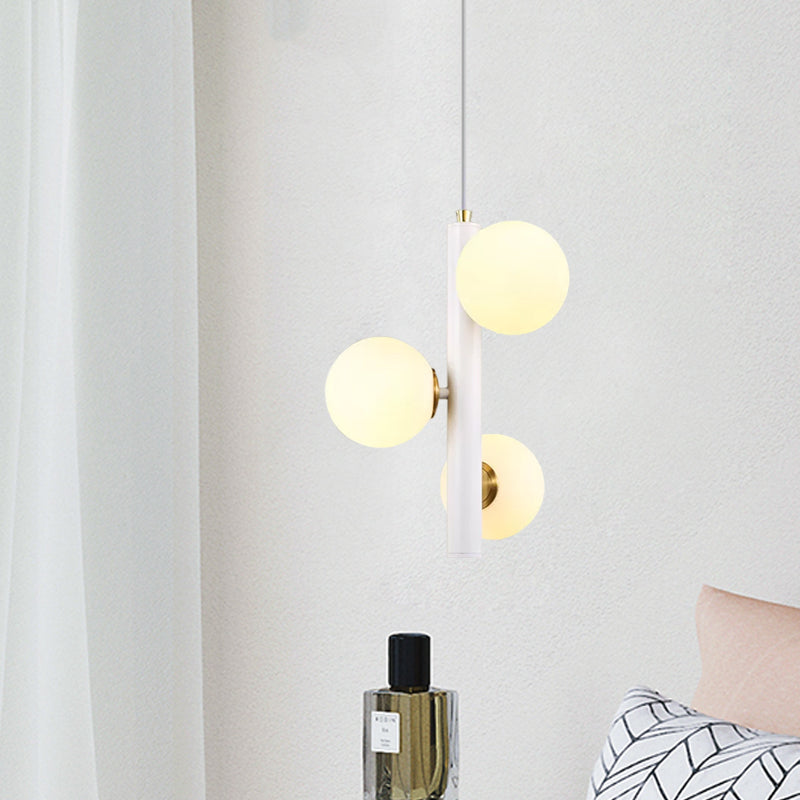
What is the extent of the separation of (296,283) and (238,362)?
18 cm

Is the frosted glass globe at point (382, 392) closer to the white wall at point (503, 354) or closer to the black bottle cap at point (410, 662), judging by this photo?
the black bottle cap at point (410, 662)

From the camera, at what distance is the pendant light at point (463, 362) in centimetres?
106

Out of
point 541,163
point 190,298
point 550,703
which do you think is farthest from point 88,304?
point 550,703

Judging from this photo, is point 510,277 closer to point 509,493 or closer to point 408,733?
point 509,493

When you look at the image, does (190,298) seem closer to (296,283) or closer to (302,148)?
(296,283)

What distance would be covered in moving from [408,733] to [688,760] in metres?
0.28

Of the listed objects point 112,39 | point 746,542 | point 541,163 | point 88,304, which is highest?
point 112,39

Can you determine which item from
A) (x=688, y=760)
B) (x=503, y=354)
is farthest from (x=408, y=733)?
(x=503, y=354)

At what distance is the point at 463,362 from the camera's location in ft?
3.72

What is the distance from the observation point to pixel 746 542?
145cm

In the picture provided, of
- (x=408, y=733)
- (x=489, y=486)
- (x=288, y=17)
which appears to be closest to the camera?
(x=408, y=733)

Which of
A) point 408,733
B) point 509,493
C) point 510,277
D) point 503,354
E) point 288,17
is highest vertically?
point 288,17

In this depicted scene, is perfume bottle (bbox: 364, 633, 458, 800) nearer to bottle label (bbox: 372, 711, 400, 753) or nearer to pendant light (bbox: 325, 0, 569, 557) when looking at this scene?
bottle label (bbox: 372, 711, 400, 753)

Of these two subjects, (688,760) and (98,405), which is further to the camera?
(98,405)
